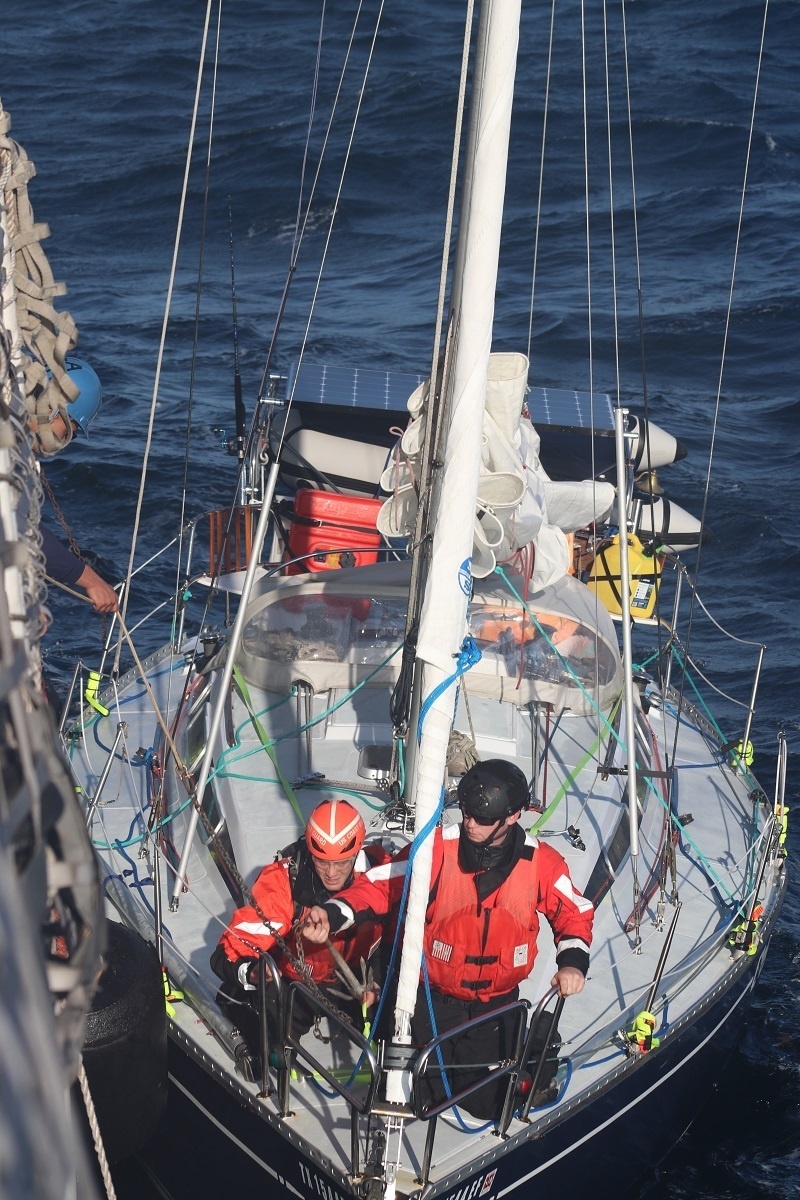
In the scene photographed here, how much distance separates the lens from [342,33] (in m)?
23.8

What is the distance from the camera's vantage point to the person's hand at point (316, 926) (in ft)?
13.5

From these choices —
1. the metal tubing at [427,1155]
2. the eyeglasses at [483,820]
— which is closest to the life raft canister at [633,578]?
the eyeglasses at [483,820]

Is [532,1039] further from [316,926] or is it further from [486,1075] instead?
[316,926]

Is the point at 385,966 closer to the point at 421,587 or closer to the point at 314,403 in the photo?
the point at 421,587

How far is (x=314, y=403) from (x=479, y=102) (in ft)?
13.6

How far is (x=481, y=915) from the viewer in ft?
14.2

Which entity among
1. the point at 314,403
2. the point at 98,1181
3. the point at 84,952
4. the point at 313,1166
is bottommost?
the point at 98,1181

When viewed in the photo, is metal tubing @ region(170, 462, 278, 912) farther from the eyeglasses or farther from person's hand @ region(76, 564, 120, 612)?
the eyeglasses

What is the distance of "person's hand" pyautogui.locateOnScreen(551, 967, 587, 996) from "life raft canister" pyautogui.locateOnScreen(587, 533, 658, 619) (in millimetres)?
3887

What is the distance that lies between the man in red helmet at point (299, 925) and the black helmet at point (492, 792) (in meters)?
0.40

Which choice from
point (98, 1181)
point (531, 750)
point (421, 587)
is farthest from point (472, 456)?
point (98, 1181)

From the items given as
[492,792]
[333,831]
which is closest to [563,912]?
[492,792]

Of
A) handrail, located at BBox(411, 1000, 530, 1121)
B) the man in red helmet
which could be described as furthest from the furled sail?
handrail, located at BBox(411, 1000, 530, 1121)

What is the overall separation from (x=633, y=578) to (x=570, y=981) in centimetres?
418
